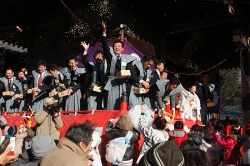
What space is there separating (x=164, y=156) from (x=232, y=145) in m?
3.03

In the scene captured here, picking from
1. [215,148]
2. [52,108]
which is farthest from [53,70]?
[215,148]

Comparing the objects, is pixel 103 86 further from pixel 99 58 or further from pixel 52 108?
pixel 52 108

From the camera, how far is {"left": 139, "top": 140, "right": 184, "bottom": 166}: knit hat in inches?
75.5

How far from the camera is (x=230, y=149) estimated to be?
459 centimetres

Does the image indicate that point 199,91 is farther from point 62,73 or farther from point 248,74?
point 62,73

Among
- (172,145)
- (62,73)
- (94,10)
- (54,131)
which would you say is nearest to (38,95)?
(62,73)

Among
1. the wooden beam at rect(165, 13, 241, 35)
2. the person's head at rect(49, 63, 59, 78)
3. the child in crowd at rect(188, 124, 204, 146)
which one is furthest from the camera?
the wooden beam at rect(165, 13, 241, 35)

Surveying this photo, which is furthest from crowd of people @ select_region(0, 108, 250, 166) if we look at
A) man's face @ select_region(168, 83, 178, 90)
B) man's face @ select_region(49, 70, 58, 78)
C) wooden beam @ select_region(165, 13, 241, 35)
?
wooden beam @ select_region(165, 13, 241, 35)

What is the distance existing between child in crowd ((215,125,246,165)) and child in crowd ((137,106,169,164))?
53.9 inches

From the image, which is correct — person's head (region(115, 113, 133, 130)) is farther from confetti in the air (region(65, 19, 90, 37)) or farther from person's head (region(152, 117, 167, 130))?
confetti in the air (region(65, 19, 90, 37))

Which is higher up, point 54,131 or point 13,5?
point 13,5

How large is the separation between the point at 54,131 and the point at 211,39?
724 centimetres

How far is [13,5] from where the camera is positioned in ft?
27.5

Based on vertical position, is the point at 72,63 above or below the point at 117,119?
above
